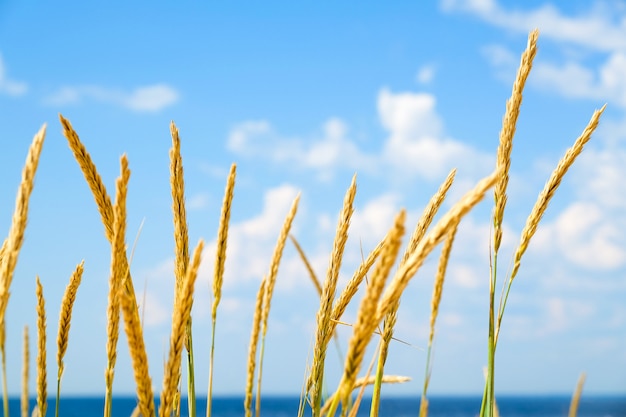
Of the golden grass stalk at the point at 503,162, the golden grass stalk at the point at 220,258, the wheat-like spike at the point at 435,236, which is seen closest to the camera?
the wheat-like spike at the point at 435,236

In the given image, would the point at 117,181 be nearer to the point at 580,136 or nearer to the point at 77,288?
the point at 77,288

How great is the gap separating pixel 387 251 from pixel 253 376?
2155 mm

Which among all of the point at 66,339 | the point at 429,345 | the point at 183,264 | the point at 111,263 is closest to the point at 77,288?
the point at 66,339

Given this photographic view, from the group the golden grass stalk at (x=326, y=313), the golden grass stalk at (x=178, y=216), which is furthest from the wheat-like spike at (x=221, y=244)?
the golden grass stalk at (x=326, y=313)

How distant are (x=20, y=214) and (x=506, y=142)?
153 cm

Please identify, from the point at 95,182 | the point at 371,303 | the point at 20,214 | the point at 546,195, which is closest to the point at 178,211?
the point at 95,182

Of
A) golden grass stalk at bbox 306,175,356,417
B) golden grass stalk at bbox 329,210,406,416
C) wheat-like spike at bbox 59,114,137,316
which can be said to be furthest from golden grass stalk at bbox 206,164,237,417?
golden grass stalk at bbox 329,210,406,416

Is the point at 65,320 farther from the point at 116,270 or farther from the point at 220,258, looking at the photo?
the point at 116,270

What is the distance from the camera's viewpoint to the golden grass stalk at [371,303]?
4.09ft

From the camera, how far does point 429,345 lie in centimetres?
336

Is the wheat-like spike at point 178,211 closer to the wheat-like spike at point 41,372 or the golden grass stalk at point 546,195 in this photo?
the wheat-like spike at point 41,372

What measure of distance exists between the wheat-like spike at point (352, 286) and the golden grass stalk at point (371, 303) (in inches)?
27.8

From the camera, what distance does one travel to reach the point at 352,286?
2.13m

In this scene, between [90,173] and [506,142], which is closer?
[90,173]
